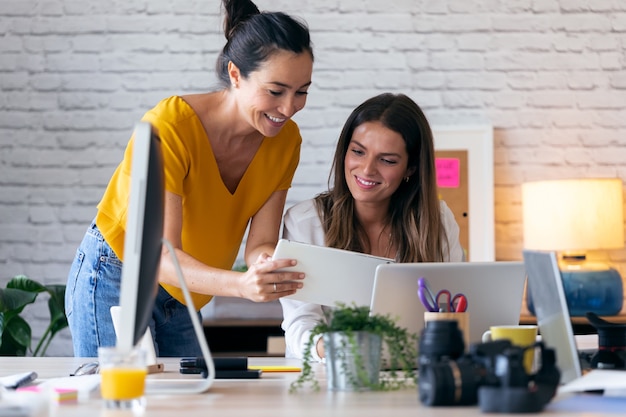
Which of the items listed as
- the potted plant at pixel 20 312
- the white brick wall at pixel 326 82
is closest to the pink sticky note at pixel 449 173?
the white brick wall at pixel 326 82

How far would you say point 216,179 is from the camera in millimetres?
2221

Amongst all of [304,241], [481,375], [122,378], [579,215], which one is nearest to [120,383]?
[122,378]

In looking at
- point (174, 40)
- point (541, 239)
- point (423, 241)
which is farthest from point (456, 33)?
point (423, 241)

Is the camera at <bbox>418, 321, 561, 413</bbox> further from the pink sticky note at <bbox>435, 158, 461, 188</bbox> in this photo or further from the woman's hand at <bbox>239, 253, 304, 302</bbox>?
the pink sticky note at <bbox>435, 158, 461, 188</bbox>

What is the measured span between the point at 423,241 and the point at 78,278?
2.99ft

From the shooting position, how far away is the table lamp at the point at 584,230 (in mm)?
3420

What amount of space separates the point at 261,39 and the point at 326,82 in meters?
1.70

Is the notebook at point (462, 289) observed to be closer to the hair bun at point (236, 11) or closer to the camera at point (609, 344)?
the camera at point (609, 344)

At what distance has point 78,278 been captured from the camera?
230 centimetres

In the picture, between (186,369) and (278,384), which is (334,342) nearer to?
(278,384)

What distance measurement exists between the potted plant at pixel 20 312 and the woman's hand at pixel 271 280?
5.32 feet

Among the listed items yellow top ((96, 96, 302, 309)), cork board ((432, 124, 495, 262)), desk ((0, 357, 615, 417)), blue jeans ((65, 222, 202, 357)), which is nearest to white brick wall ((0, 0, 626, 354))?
cork board ((432, 124, 495, 262))

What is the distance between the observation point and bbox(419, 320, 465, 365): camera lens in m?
1.26

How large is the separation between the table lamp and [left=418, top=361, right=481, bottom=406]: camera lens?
2.29 m
